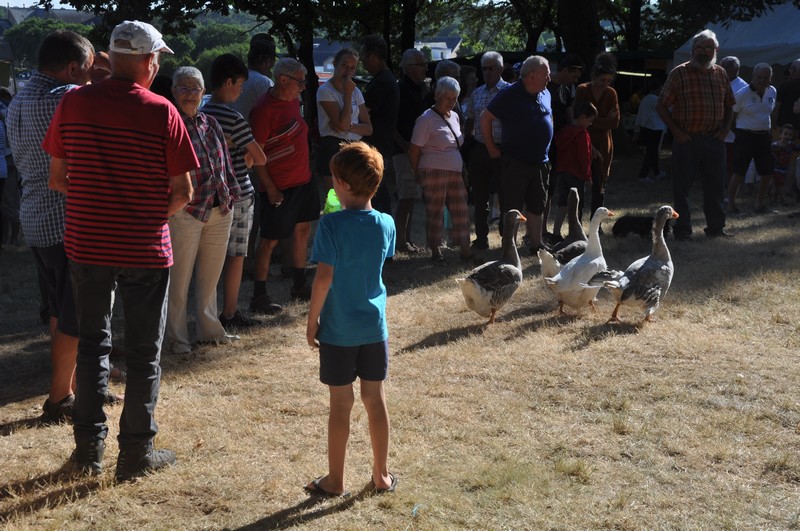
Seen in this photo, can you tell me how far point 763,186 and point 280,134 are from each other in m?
8.29

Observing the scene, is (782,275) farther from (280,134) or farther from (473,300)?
(280,134)

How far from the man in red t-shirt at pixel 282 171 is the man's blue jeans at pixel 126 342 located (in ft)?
10.1

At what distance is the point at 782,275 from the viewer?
8555 millimetres

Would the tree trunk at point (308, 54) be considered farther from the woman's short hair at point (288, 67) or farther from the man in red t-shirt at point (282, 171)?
the woman's short hair at point (288, 67)

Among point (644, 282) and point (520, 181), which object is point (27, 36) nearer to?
point (520, 181)

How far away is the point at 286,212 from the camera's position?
7.36 meters

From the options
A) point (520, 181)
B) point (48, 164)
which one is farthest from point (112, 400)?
point (520, 181)

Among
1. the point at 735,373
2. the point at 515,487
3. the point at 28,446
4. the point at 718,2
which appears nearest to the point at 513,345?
the point at 735,373

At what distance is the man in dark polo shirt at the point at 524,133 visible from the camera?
8750 mm

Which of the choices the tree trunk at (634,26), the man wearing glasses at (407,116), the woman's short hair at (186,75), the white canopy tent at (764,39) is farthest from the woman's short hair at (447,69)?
the tree trunk at (634,26)

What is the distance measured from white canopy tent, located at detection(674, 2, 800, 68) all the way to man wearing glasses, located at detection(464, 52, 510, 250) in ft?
31.8

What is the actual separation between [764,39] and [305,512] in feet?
57.2

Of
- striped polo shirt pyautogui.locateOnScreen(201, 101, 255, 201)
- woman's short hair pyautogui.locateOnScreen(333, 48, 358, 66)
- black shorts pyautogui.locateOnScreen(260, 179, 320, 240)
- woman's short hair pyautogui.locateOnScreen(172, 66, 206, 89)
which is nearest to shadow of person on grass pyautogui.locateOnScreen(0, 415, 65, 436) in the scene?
striped polo shirt pyautogui.locateOnScreen(201, 101, 255, 201)

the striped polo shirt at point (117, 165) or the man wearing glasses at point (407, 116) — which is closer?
the striped polo shirt at point (117, 165)
